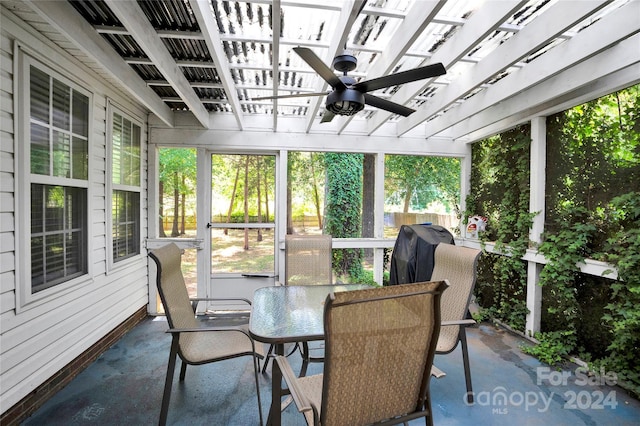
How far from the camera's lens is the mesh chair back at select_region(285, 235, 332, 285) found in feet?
10.7

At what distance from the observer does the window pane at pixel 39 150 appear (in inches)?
84.9

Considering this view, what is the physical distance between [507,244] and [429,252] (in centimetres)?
115

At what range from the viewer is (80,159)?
2686 millimetres

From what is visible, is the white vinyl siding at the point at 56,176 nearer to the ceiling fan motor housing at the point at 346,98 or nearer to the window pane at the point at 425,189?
the ceiling fan motor housing at the point at 346,98

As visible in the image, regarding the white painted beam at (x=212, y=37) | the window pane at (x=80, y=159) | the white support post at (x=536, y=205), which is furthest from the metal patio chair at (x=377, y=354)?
the white support post at (x=536, y=205)

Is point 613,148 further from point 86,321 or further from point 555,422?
point 86,321

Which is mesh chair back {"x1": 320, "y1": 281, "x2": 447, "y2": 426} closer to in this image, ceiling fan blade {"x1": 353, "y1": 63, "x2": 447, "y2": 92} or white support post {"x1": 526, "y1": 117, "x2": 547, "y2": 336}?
ceiling fan blade {"x1": 353, "y1": 63, "x2": 447, "y2": 92}

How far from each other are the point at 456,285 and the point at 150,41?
2.82m

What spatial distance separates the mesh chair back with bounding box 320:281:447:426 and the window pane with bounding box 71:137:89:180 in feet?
8.86

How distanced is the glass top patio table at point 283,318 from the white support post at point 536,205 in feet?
6.88

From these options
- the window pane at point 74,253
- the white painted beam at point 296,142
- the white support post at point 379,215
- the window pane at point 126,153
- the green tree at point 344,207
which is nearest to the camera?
the window pane at point 74,253

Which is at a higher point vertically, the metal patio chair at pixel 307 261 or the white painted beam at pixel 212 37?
the white painted beam at pixel 212 37

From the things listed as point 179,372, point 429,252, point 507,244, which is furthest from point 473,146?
point 179,372

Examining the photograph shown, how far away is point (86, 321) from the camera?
2740 millimetres
